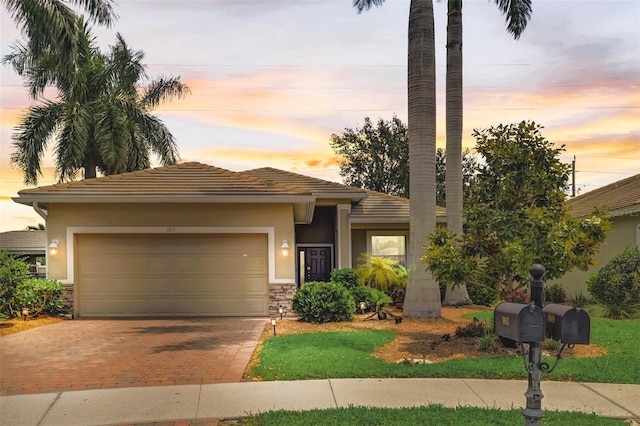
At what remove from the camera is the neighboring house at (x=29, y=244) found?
28.3m

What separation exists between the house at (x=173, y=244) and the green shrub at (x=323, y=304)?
3.79ft

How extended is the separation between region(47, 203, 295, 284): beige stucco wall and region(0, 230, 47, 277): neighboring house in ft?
46.2

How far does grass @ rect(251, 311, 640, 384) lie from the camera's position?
8016 millimetres

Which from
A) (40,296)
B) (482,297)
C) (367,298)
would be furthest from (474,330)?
(40,296)

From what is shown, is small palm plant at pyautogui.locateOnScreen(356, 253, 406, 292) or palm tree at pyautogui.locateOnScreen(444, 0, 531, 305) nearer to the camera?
small palm plant at pyautogui.locateOnScreen(356, 253, 406, 292)

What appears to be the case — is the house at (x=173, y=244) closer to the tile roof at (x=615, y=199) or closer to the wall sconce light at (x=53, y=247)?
the wall sconce light at (x=53, y=247)

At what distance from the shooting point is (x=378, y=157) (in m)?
32.8

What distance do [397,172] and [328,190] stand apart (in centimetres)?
1445

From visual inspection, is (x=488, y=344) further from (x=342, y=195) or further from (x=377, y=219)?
(x=377, y=219)

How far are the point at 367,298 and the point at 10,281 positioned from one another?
8767 millimetres

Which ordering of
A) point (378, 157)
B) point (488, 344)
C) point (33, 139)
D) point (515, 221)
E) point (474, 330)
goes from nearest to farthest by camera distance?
point (488, 344), point (515, 221), point (474, 330), point (33, 139), point (378, 157)

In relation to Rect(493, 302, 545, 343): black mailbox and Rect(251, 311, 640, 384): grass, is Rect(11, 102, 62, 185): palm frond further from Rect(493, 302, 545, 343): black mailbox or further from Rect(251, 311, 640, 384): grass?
Rect(493, 302, 545, 343): black mailbox

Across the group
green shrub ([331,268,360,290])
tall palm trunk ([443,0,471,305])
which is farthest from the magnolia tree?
tall palm trunk ([443,0,471,305])

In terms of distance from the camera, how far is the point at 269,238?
1483cm
